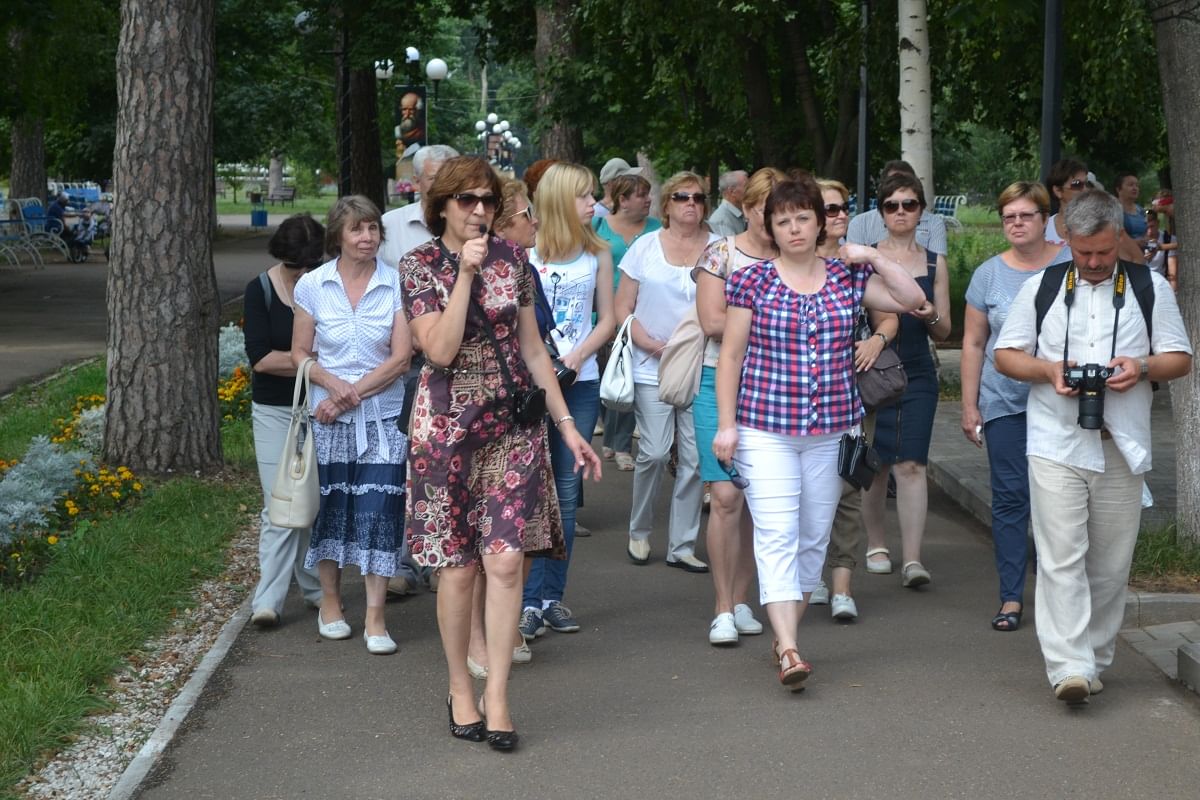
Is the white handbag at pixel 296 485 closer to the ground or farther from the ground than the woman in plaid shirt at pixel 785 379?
closer to the ground

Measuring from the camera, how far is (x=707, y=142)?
87.0 ft

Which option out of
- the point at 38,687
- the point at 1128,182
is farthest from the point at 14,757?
the point at 1128,182

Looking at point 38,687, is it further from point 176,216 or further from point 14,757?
point 176,216

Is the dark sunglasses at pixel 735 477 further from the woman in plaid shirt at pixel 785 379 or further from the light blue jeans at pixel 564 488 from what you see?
the light blue jeans at pixel 564 488

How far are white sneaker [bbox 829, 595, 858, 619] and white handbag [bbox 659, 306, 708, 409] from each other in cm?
104

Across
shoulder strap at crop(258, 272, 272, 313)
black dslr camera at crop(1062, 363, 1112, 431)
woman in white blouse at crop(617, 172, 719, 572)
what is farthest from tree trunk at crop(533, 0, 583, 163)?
black dslr camera at crop(1062, 363, 1112, 431)

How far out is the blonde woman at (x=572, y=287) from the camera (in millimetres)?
7055

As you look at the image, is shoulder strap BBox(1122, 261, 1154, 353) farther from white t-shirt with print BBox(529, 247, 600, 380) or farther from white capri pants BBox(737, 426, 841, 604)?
white t-shirt with print BBox(529, 247, 600, 380)

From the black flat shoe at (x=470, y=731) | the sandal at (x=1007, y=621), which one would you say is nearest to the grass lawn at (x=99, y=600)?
the black flat shoe at (x=470, y=731)

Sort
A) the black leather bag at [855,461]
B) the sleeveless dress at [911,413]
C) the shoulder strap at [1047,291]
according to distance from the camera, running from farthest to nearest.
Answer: the sleeveless dress at [911,413], the black leather bag at [855,461], the shoulder strap at [1047,291]

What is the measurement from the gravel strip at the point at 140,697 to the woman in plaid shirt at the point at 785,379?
7.23 feet

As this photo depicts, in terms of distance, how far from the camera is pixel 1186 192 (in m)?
7.74

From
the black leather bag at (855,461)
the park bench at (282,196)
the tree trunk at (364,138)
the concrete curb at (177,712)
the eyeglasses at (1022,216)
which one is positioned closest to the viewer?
the concrete curb at (177,712)

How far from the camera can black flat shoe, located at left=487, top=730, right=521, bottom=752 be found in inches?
209
